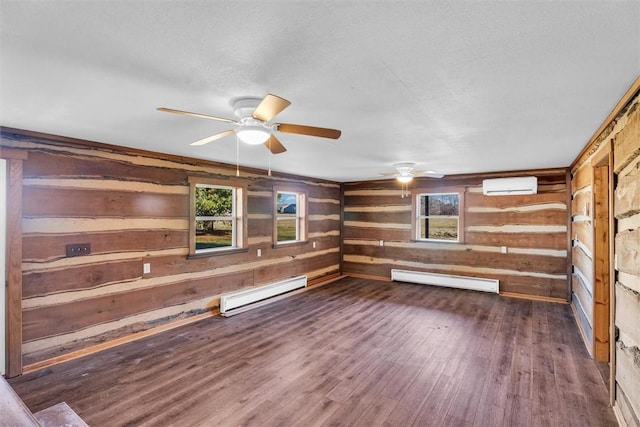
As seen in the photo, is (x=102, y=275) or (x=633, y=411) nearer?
(x=633, y=411)

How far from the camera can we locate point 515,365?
3184 millimetres

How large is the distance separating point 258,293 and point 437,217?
398cm

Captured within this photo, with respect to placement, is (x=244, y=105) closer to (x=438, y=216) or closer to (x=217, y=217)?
(x=217, y=217)

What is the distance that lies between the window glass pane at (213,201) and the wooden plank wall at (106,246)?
353 mm

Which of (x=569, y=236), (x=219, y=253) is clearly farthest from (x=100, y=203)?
(x=569, y=236)

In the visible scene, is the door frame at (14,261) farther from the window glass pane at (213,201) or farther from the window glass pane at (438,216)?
the window glass pane at (438,216)

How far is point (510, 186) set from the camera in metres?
5.55

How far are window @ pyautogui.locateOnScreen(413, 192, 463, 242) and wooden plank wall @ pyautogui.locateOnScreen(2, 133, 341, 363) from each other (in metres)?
3.86

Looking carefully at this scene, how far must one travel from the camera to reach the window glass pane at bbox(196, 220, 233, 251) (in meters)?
4.85

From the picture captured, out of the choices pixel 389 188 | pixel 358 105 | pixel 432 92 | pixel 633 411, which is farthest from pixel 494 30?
pixel 389 188

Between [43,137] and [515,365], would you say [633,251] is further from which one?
[43,137]

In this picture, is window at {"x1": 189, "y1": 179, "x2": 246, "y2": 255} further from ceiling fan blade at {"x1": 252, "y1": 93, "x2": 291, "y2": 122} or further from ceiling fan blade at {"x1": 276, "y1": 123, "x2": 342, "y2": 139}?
ceiling fan blade at {"x1": 252, "y1": 93, "x2": 291, "y2": 122}

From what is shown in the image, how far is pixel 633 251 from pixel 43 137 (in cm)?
499

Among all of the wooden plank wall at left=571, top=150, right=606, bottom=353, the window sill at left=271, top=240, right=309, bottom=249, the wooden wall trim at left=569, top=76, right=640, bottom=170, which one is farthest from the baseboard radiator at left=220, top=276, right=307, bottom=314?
the wooden wall trim at left=569, top=76, right=640, bottom=170
